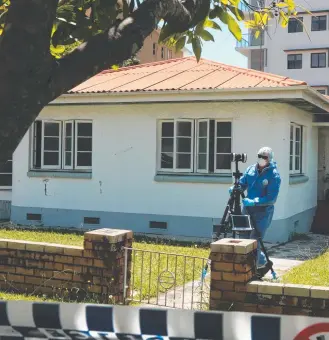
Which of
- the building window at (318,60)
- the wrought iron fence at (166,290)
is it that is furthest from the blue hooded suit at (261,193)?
the building window at (318,60)

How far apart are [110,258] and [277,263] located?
14.4 ft

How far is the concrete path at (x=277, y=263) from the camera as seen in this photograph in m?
6.52

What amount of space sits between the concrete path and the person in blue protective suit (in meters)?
0.94

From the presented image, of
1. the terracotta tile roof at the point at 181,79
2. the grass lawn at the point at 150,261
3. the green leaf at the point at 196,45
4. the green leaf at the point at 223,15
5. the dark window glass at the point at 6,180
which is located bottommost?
the grass lawn at the point at 150,261

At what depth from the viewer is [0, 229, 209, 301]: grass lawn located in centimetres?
684

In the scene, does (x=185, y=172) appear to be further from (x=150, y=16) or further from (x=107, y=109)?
(x=150, y=16)

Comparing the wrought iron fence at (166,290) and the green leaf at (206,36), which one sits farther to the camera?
the wrought iron fence at (166,290)

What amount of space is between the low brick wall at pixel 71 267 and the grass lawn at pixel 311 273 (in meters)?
2.82

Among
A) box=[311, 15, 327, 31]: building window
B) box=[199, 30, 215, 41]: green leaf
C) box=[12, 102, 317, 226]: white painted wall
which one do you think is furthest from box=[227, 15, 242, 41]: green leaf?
box=[311, 15, 327, 31]: building window

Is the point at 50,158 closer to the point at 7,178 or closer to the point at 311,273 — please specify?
the point at 7,178

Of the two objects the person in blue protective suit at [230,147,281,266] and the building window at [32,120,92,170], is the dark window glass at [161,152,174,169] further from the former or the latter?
the person in blue protective suit at [230,147,281,266]

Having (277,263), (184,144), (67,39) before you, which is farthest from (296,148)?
(67,39)

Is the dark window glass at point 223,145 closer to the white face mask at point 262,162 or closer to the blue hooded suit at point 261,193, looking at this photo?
the blue hooded suit at point 261,193

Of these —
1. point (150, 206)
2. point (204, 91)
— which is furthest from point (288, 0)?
point (150, 206)
